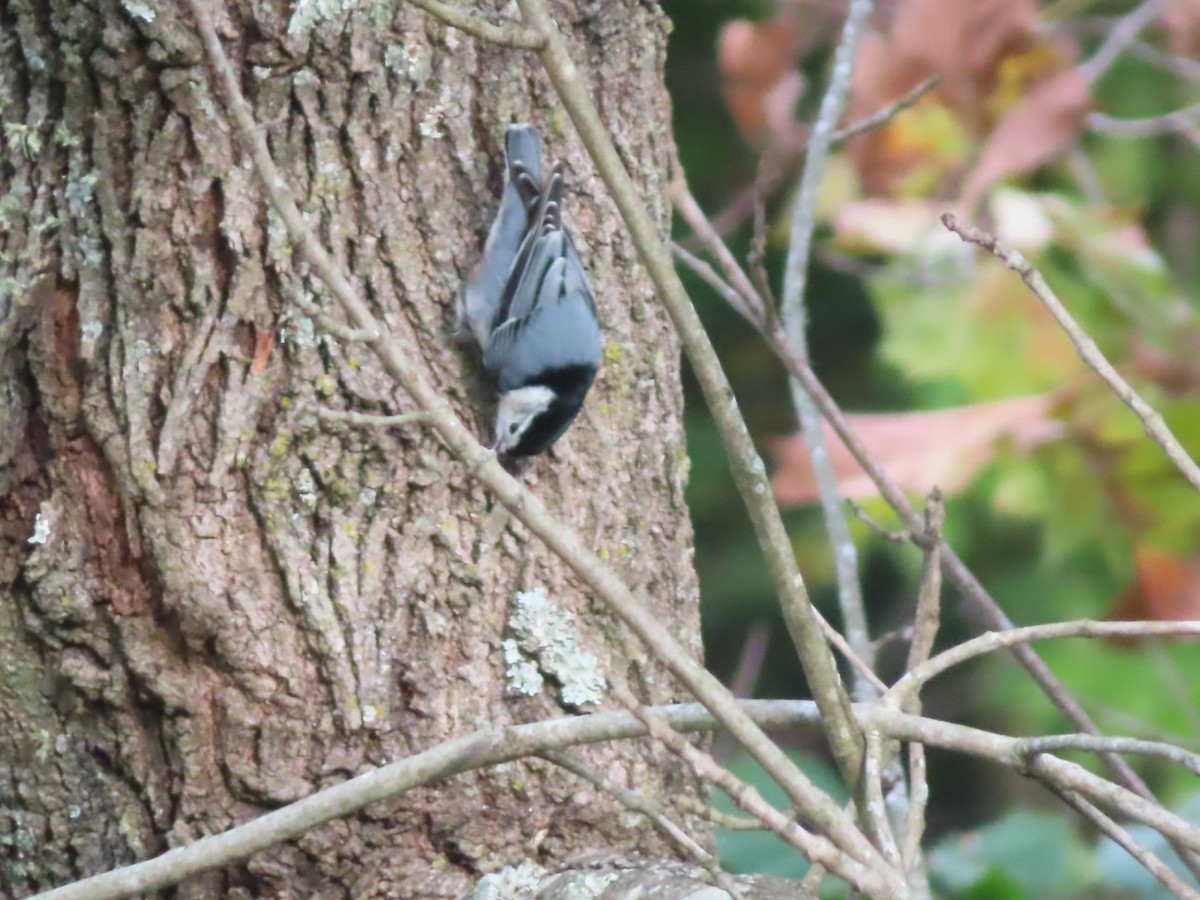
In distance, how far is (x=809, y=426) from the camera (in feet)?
7.20

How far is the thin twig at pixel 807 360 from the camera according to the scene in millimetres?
2102

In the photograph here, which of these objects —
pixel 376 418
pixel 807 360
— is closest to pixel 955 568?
pixel 807 360

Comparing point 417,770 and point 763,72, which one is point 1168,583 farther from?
point 417,770

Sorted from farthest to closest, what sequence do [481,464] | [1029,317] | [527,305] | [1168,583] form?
[1029,317] < [1168,583] < [527,305] < [481,464]

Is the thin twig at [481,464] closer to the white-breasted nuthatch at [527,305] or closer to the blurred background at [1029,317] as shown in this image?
the white-breasted nuthatch at [527,305]

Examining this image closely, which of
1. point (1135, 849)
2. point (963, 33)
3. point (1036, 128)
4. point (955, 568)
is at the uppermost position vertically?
point (963, 33)

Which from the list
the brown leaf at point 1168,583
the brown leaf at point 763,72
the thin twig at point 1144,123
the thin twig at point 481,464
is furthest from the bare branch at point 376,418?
the thin twig at point 1144,123

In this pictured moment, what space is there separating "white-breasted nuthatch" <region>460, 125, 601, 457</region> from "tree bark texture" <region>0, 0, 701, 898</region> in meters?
0.10

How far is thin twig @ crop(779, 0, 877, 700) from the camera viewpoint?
210cm

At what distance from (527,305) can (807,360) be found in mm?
645

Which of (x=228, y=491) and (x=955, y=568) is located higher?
(x=228, y=491)

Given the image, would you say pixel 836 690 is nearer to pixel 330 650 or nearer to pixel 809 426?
pixel 330 650

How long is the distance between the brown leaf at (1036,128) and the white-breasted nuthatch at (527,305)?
4.09ft

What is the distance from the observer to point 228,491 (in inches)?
58.2
